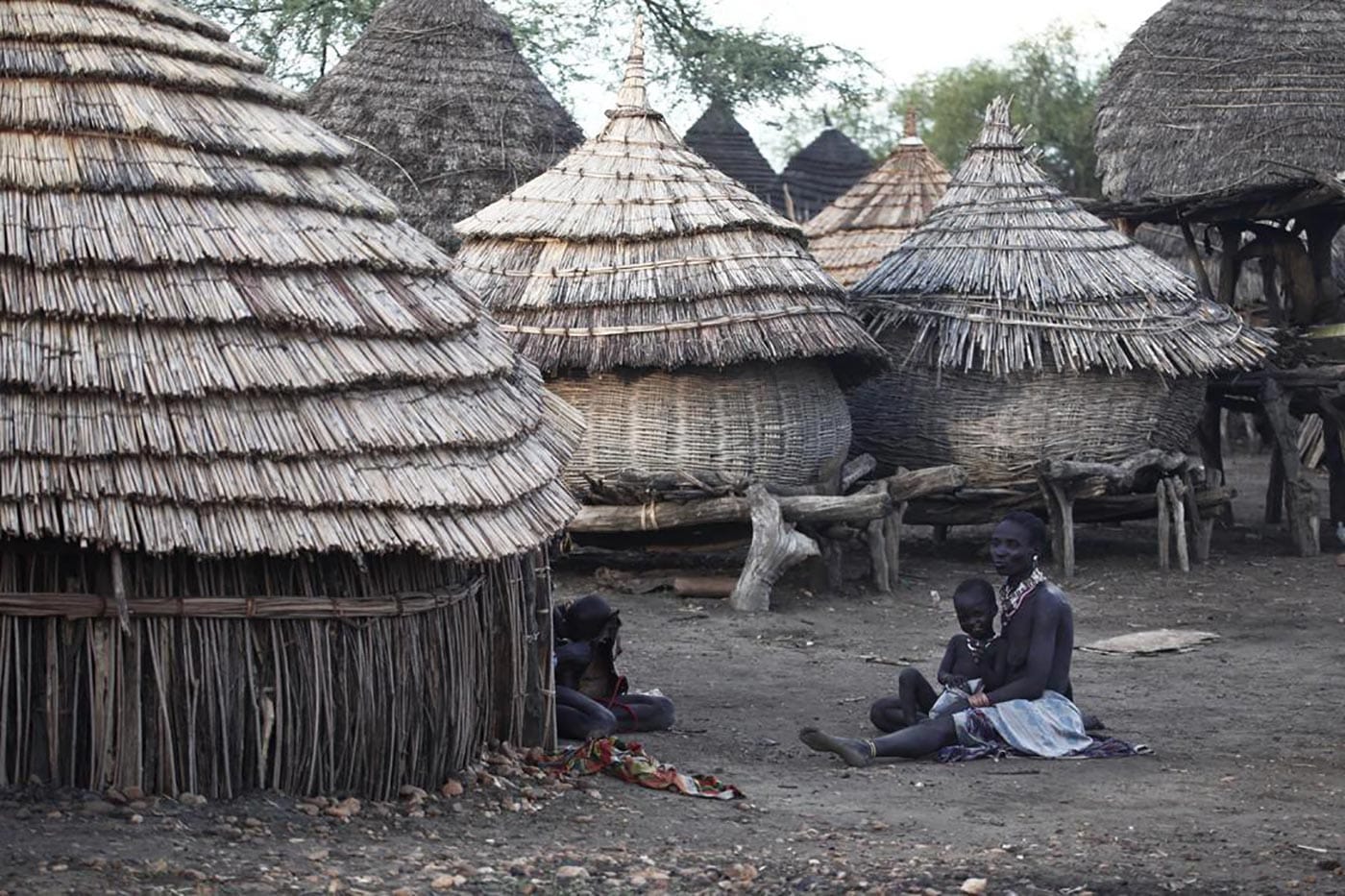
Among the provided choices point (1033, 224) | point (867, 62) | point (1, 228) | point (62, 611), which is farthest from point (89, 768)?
point (867, 62)

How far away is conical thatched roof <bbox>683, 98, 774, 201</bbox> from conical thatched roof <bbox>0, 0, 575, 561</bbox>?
18771 mm

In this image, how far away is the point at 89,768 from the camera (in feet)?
20.6

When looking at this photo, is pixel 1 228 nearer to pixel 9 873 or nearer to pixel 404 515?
pixel 404 515

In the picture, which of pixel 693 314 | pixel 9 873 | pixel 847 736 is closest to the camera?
pixel 9 873

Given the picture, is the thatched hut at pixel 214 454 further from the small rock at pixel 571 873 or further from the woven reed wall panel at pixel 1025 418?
the woven reed wall panel at pixel 1025 418

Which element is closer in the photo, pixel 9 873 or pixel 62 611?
pixel 9 873

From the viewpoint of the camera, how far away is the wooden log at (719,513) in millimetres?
12203

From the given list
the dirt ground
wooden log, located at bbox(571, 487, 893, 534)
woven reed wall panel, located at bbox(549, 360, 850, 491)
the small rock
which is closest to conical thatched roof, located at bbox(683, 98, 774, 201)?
woven reed wall panel, located at bbox(549, 360, 850, 491)

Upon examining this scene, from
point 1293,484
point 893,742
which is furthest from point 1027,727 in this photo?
point 1293,484

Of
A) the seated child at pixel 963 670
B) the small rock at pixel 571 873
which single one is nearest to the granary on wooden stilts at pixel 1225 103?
the seated child at pixel 963 670

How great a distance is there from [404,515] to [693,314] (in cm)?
593

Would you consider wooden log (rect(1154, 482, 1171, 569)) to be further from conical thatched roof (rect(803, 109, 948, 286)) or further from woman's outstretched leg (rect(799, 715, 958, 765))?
conical thatched roof (rect(803, 109, 948, 286))

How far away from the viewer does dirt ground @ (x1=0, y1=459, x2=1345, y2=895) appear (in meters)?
5.85

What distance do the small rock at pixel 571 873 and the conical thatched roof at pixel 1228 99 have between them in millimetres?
14322
